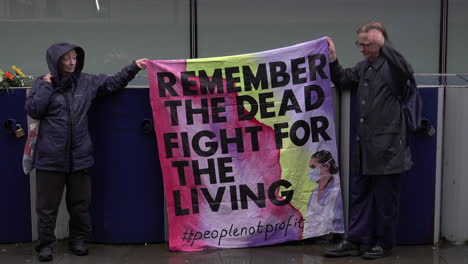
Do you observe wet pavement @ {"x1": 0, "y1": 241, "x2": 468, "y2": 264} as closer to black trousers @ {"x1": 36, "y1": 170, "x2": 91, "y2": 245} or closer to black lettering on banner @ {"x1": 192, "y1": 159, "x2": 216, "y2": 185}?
black trousers @ {"x1": 36, "y1": 170, "x2": 91, "y2": 245}

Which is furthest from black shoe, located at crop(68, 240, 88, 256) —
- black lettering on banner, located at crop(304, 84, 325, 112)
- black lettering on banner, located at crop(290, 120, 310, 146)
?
black lettering on banner, located at crop(304, 84, 325, 112)

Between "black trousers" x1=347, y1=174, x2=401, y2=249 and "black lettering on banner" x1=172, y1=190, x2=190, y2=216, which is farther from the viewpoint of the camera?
"black lettering on banner" x1=172, y1=190, x2=190, y2=216

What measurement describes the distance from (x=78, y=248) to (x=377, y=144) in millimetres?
2555

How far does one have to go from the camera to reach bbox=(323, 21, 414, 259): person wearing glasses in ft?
18.6

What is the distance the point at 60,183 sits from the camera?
19.4 feet

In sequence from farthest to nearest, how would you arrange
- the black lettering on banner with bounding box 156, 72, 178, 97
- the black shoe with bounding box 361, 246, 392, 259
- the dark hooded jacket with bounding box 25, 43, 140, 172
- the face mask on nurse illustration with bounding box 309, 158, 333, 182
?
the face mask on nurse illustration with bounding box 309, 158, 333, 182 → the black lettering on banner with bounding box 156, 72, 178, 97 → the black shoe with bounding box 361, 246, 392, 259 → the dark hooded jacket with bounding box 25, 43, 140, 172

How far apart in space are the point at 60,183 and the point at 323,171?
214 centimetres

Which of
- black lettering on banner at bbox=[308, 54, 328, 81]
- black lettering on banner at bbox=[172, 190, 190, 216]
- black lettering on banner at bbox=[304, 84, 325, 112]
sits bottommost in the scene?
black lettering on banner at bbox=[172, 190, 190, 216]

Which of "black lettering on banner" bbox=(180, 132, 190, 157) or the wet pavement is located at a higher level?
"black lettering on banner" bbox=(180, 132, 190, 157)

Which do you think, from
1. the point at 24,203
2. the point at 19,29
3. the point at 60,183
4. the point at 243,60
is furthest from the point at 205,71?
the point at 19,29

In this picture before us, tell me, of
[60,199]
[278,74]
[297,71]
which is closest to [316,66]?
[297,71]

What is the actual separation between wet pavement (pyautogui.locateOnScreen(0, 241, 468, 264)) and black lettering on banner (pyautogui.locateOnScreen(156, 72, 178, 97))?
1325mm

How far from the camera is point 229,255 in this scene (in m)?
6.09

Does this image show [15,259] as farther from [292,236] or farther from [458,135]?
[458,135]
